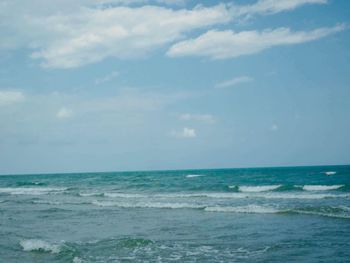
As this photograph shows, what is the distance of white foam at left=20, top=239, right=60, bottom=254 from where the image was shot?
13.1m

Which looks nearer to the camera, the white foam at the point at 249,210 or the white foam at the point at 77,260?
the white foam at the point at 77,260

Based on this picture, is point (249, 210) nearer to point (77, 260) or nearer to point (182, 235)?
point (182, 235)

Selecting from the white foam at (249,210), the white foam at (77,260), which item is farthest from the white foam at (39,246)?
the white foam at (249,210)

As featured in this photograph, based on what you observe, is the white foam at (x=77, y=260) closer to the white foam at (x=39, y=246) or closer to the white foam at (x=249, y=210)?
the white foam at (x=39, y=246)

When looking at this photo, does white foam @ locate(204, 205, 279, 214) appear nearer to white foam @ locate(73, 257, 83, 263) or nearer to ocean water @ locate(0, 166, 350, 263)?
ocean water @ locate(0, 166, 350, 263)

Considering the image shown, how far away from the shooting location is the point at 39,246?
13469mm

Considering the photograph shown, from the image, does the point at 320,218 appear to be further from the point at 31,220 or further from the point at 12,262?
the point at 31,220

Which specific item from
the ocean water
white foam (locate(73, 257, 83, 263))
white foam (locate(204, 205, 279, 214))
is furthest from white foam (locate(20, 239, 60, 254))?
white foam (locate(204, 205, 279, 214))

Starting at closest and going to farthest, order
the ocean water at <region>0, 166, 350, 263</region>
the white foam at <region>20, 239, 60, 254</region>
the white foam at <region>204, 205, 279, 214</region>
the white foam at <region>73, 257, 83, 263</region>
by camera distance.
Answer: the white foam at <region>73, 257, 83, 263</region> < the ocean water at <region>0, 166, 350, 263</region> < the white foam at <region>20, 239, 60, 254</region> < the white foam at <region>204, 205, 279, 214</region>

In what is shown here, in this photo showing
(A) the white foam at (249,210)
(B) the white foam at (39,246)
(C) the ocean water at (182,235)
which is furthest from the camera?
(A) the white foam at (249,210)

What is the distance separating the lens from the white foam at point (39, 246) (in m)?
13.1

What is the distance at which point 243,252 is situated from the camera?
12.1m

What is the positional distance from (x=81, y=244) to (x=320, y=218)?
11.3m

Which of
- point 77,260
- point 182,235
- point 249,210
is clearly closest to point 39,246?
point 77,260
